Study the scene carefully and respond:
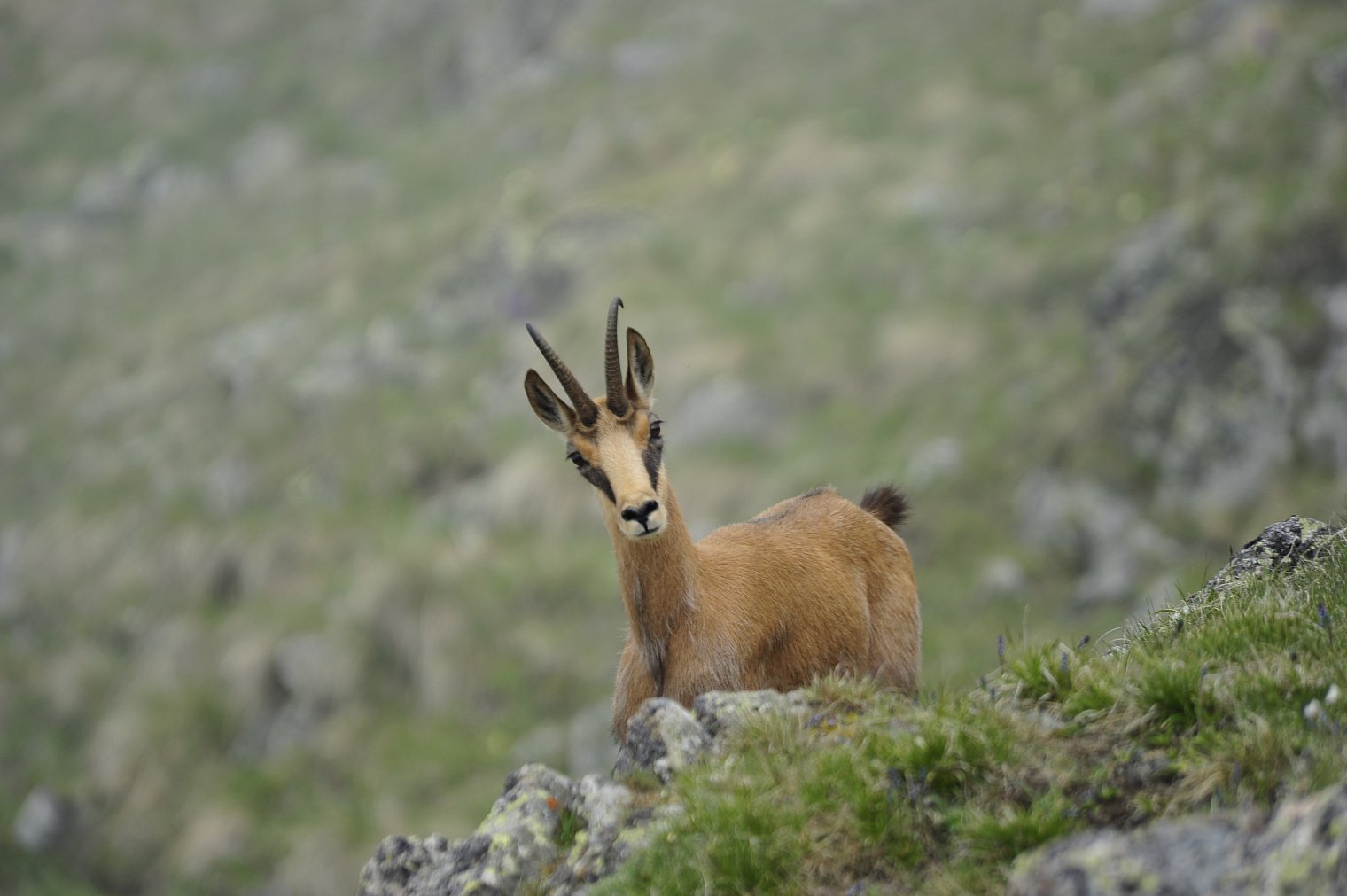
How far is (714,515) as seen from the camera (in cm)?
2088

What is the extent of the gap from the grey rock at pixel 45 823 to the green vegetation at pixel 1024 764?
20.5m

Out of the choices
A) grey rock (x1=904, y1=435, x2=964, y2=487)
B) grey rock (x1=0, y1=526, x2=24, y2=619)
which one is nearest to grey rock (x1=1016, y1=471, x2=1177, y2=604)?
grey rock (x1=904, y1=435, x2=964, y2=487)

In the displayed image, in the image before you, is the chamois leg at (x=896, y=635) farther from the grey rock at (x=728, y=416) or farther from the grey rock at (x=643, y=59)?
the grey rock at (x=643, y=59)

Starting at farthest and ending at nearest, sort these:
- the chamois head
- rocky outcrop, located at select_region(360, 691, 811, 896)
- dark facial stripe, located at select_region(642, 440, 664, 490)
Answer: dark facial stripe, located at select_region(642, 440, 664, 490), the chamois head, rocky outcrop, located at select_region(360, 691, 811, 896)

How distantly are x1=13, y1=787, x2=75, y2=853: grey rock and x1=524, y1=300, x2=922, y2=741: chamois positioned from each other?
18325 mm

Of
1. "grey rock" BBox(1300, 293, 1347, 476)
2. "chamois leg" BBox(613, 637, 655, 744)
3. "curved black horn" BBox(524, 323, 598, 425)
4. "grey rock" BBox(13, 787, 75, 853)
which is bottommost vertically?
"chamois leg" BBox(613, 637, 655, 744)

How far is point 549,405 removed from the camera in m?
7.76

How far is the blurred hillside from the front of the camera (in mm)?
17984

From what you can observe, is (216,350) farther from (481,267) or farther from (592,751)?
(592,751)

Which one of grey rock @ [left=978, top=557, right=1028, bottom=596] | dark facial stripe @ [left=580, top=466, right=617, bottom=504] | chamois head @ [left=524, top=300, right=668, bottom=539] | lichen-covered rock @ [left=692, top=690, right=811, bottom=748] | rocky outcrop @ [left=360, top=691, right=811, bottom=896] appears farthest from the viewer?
grey rock @ [left=978, top=557, right=1028, bottom=596]

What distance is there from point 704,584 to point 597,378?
16.9m

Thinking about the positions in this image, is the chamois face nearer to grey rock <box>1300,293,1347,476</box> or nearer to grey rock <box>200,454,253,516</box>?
grey rock <box>1300,293,1347,476</box>

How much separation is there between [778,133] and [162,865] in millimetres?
23013

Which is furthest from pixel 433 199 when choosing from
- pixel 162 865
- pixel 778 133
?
pixel 162 865
